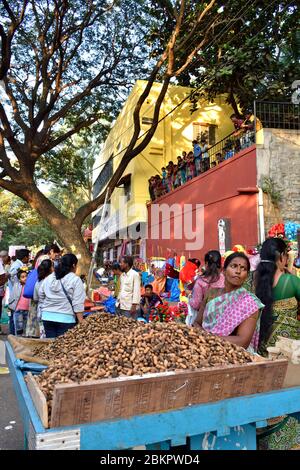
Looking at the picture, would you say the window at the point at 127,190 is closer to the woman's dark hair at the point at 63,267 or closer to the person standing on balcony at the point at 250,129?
the person standing on balcony at the point at 250,129

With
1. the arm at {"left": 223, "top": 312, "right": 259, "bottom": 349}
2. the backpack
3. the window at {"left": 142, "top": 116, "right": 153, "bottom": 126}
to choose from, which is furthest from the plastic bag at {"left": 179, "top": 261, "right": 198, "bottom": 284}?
the window at {"left": 142, "top": 116, "right": 153, "bottom": 126}

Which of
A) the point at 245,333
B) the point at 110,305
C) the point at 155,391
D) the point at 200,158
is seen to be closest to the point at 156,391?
the point at 155,391

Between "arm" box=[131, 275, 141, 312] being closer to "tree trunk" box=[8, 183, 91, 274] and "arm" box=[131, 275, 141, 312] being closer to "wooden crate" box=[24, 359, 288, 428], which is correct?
"wooden crate" box=[24, 359, 288, 428]

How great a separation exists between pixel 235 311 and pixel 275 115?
8934 millimetres

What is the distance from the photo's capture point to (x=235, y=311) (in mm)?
2814

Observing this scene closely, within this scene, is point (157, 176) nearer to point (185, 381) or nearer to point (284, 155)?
point (284, 155)

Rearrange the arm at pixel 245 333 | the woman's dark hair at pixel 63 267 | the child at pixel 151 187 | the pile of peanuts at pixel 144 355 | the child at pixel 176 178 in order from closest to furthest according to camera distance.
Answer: the pile of peanuts at pixel 144 355 → the arm at pixel 245 333 → the woman's dark hair at pixel 63 267 → the child at pixel 176 178 → the child at pixel 151 187

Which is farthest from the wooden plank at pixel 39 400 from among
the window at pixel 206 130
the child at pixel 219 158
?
the window at pixel 206 130

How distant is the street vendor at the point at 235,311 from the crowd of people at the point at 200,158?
7944 mm

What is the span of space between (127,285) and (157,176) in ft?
37.5

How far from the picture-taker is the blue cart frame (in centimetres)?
176

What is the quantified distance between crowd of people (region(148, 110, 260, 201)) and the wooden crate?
8911 millimetres

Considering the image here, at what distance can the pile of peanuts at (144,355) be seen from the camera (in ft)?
6.85

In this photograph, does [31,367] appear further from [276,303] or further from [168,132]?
[168,132]
